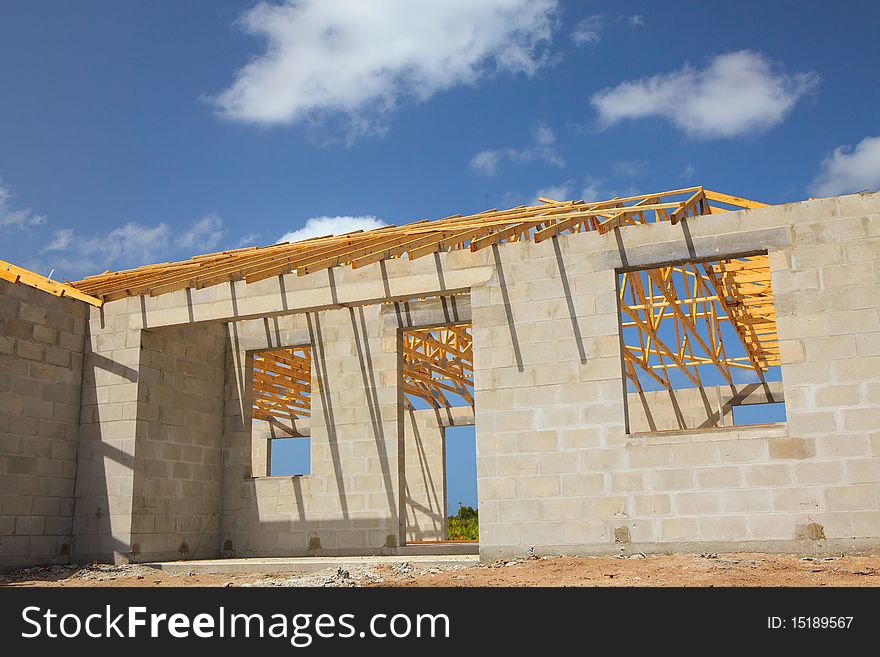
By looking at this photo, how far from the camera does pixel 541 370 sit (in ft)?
37.9

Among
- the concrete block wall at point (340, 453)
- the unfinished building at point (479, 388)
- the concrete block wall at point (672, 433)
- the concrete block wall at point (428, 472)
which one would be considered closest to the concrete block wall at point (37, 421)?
the unfinished building at point (479, 388)

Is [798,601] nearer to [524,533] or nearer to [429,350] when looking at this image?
[524,533]

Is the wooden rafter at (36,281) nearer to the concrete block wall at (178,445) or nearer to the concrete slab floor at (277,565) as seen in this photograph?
the concrete block wall at (178,445)

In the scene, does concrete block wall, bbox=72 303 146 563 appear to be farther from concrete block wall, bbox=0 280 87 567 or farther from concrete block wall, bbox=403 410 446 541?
concrete block wall, bbox=403 410 446 541

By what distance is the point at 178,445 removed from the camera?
1434cm

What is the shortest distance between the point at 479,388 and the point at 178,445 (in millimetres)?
5340

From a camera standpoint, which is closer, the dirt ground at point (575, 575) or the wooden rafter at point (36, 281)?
the dirt ground at point (575, 575)

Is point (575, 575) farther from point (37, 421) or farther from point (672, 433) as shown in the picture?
point (37, 421)

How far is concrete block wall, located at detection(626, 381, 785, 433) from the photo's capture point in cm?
1938

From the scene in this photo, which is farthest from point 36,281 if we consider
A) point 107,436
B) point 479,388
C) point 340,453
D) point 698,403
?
point 698,403

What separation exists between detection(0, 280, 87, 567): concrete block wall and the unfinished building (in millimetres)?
32

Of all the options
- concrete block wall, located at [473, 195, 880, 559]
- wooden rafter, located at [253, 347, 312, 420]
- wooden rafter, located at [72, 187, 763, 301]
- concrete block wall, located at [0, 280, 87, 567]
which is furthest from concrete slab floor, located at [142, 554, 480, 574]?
wooden rafter, located at [253, 347, 312, 420]

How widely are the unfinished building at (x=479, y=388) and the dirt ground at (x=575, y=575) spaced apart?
1.28ft

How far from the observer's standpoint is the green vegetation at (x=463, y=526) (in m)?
25.1
